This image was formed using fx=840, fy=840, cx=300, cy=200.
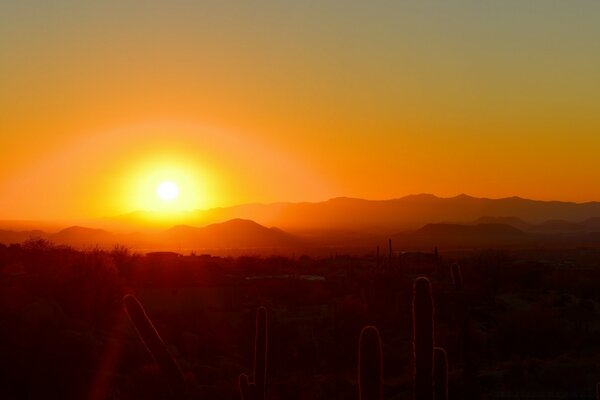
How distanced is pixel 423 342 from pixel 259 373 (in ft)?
13.8

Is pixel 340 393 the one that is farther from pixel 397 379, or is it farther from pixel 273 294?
pixel 273 294

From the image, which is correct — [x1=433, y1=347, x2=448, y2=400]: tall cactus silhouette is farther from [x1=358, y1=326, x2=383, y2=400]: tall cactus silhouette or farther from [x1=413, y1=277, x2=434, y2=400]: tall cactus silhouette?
[x1=358, y1=326, x2=383, y2=400]: tall cactus silhouette

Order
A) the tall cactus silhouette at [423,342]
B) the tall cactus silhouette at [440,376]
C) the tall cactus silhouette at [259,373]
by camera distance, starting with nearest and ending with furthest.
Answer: the tall cactus silhouette at [423,342], the tall cactus silhouette at [259,373], the tall cactus silhouette at [440,376]

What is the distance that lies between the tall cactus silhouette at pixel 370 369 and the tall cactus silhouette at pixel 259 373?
10.9 ft

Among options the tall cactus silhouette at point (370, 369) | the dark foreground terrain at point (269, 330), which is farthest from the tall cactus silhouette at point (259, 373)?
the dark foreground terrain at point (269, 330)

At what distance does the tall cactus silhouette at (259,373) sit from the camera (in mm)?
13234

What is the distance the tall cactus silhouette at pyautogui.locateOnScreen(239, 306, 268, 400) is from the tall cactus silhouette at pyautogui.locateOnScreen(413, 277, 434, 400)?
11.2ft

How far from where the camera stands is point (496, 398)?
23609 millimetres

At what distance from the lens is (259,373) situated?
14.2 meters

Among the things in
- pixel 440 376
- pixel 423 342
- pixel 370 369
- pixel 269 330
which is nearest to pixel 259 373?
pixel 440 376

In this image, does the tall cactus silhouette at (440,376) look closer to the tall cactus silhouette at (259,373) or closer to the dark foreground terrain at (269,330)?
the tall cactus silhouette at (259,373)

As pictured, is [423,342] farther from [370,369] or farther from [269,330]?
[269,330]

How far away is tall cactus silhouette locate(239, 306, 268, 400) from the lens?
13234 mm

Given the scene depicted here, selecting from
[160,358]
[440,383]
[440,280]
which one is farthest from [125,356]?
[440,280]
